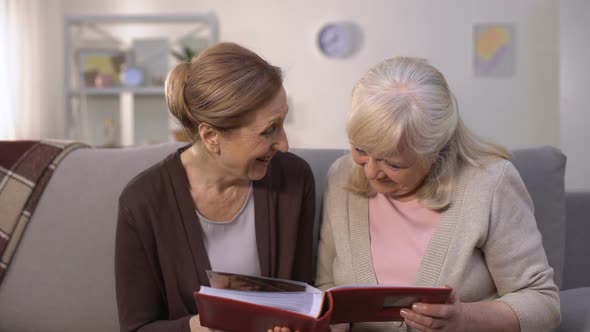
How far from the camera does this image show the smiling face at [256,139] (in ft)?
5.20

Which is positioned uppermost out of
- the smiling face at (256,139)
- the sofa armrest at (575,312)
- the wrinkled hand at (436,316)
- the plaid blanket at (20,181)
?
the smiling face at (256,139)

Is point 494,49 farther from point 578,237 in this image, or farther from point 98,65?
point 578,237

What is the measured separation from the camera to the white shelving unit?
485cm

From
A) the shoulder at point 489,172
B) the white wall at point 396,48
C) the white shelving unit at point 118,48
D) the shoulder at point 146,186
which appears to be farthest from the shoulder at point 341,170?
the white shelving unit at point 118,48

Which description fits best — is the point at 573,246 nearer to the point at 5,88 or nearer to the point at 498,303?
the point at 498,303

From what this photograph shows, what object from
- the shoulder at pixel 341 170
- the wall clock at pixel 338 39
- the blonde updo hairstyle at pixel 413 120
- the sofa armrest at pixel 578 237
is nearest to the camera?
the blonde updo hairstyle at pixel 413 120

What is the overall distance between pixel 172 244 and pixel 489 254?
0.74m

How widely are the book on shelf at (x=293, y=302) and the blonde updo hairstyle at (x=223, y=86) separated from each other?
1.22 ft

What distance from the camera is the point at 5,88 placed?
4.18m

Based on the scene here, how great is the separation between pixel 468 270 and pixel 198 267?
63 cm

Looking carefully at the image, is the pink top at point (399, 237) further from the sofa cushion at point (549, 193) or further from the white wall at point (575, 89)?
the white wall at point (575, 89)

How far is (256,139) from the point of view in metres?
1.59

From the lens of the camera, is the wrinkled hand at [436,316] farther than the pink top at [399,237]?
No

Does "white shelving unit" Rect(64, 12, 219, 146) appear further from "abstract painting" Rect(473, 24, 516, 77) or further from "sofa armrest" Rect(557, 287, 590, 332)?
"sofa armrest" Rect(557, 287, 590, 332)
